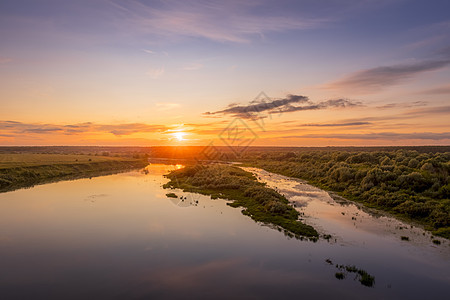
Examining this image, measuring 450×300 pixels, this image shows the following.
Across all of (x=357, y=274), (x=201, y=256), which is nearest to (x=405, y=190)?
(x=357, y=274)

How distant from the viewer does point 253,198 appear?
35531 millimetres

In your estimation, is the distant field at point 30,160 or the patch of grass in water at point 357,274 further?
the distant field at point 30,160

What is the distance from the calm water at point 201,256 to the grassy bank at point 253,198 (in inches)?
71.5

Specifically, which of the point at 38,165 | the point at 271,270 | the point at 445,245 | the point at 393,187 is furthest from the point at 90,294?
the point at 38,165

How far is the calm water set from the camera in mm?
13344

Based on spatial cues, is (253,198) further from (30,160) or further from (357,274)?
(30,160)

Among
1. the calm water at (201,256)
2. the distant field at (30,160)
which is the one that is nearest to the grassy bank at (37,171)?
the distant field at (30,160)

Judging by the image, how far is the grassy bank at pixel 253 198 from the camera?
2369cm

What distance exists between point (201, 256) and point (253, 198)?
19002 mm

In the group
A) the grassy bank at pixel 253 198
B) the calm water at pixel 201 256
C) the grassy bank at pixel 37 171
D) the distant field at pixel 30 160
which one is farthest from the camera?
the distant field at pixel 30 160

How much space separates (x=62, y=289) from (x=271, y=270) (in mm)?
12280

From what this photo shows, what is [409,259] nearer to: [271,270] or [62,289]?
[271,270]

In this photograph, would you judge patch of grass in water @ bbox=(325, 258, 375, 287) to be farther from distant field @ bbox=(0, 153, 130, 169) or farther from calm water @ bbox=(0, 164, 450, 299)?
distant field @ bbox=(0, 153, 130, 169)

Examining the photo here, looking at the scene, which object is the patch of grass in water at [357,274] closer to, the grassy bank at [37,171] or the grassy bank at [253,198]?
the grassy bank at [253,198]
